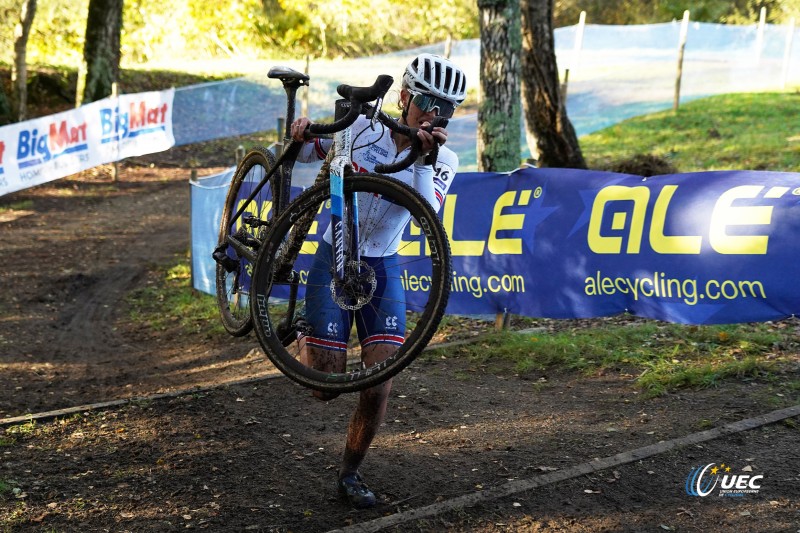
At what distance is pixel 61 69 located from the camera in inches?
1056

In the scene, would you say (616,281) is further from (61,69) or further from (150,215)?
(61,69)

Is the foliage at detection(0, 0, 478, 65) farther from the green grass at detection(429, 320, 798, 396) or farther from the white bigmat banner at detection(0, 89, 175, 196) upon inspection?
the green grass at detection(429, 320, 798, 396)

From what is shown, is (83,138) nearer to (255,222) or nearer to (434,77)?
(255,222)

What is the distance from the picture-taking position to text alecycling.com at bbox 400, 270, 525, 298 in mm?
8320

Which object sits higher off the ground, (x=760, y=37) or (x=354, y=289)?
(x=760, y=37)

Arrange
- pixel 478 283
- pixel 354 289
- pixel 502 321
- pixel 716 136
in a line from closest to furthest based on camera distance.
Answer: pixel 354 289 < pixel 478 283 < pixel 502 321 < pixel 716 136

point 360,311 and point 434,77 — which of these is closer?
point 434,77

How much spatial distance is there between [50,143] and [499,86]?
1019cm

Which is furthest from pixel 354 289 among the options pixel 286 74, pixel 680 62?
pixel 680 62

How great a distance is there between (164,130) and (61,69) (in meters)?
9.98

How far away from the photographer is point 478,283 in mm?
8523

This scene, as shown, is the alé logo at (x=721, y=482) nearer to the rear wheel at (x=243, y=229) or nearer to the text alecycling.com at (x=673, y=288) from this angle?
the text alecycling.com at (x=673, y=288)

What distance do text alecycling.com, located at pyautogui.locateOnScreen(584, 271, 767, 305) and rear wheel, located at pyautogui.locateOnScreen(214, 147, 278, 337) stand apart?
3.37 m

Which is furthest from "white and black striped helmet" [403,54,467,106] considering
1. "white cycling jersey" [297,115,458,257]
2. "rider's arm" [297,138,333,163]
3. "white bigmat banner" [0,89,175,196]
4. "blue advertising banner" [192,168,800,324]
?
"white bigmat banner" [0,89,175,196]
